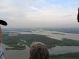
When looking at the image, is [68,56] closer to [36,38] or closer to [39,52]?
[36,38]

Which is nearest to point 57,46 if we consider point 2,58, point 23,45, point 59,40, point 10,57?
point 59,40

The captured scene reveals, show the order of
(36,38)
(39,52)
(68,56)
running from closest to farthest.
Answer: (39,52)
(36,38)
(68,56)

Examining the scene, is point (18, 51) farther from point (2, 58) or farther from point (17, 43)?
point (2, 58)

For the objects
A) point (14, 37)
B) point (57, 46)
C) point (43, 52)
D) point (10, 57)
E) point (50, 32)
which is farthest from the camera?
point (57, 46)

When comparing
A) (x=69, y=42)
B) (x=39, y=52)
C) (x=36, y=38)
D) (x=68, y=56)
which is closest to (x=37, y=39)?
(x=36, y=38)

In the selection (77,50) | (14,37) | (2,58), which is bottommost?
(77,50)

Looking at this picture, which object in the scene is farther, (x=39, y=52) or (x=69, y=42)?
(x=69, y=42)

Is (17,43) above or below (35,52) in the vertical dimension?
below

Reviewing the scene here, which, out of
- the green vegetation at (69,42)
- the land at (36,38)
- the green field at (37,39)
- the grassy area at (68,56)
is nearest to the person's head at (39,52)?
the green field at (37,39)

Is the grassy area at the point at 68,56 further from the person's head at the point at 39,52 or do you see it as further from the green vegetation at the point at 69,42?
the person's head at the point at 39,52

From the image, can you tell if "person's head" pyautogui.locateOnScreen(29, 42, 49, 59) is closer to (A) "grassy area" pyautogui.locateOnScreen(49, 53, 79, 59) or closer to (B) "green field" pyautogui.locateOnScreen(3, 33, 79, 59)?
(B) "green field" pyautogui.locateOnScreen(3, 33, 79, 59)

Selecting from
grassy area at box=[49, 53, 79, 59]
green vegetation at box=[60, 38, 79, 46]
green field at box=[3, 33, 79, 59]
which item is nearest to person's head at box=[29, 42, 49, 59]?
green field at box=[3, 33, 79, 59]
